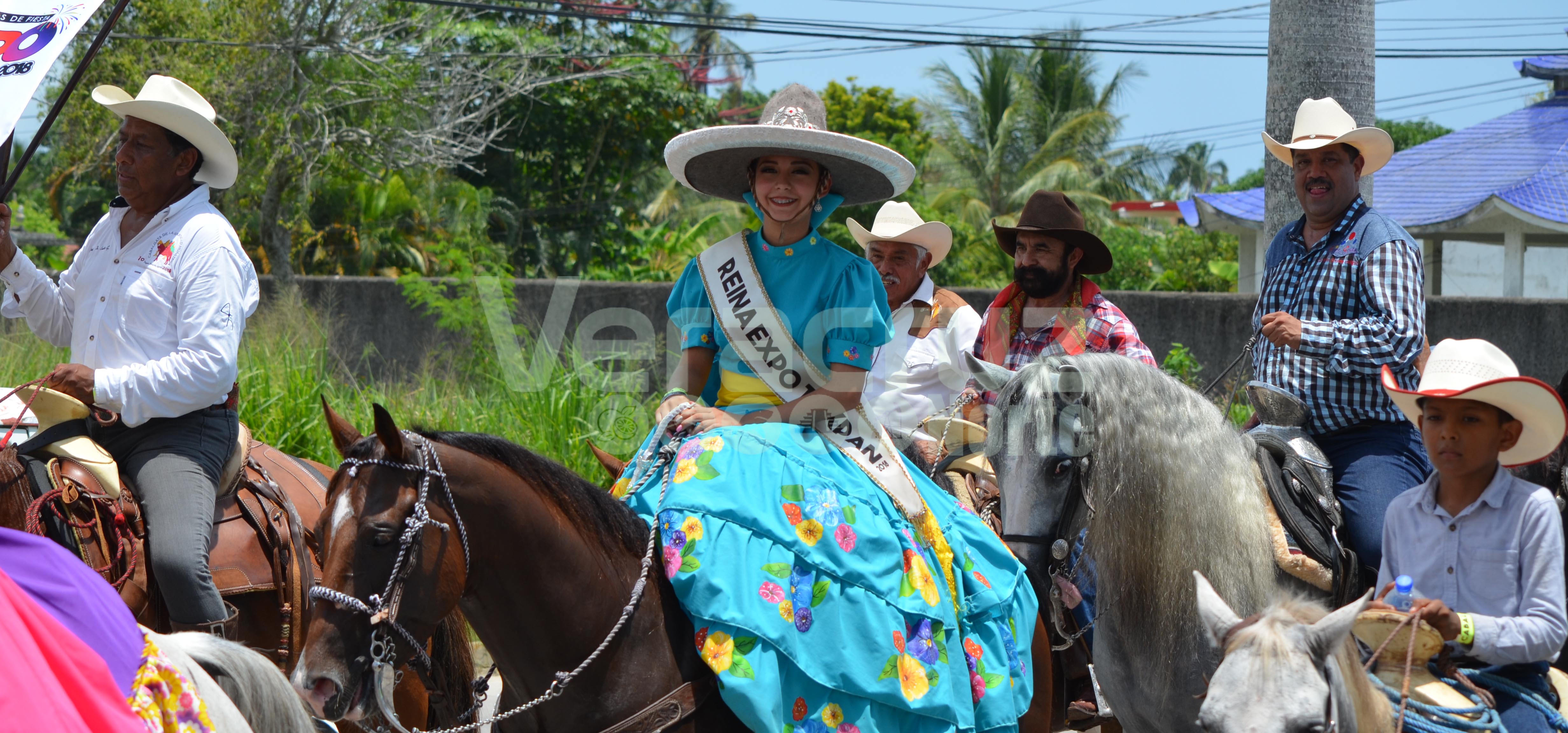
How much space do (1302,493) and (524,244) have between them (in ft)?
62.5

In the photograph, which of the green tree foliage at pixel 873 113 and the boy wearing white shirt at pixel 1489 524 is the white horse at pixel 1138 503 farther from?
the green tree foliage at pixel 873 113

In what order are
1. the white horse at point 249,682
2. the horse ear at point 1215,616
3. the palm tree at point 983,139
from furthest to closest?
1. the palm tree at point 983,139
2. the horse ear at point 1215,616
3. the white horse at point 249,682

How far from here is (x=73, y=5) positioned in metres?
3.01

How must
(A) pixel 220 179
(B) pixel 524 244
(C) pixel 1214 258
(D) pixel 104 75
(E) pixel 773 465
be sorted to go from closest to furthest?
(E) pixel 773 465 < (A) pixel 220 179 < (D) pixel 104 75 < (B) pixel 524 244 < (C) pixel 1214 258

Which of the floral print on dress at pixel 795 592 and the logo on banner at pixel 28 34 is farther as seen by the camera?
the floral print on dress at pixel 795 592

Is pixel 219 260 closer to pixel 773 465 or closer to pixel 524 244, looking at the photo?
pixel 773 465

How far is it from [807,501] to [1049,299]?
85.1 inches

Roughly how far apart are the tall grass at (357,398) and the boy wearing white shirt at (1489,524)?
5629 millimetres

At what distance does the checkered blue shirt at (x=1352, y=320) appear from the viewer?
13.3 ft

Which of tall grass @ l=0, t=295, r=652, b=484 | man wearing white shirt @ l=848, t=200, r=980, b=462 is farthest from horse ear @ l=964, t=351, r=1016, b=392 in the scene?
tall grass @ l=0, t=295, r=652, b=484

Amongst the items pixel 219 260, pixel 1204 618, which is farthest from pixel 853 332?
pixel 219 260

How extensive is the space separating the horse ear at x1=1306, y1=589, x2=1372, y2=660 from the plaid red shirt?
2.19 metres

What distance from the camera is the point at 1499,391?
9.53ft

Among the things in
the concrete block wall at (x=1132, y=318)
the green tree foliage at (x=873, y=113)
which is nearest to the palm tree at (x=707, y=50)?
the green tree foliage at (x=873, y=113)
